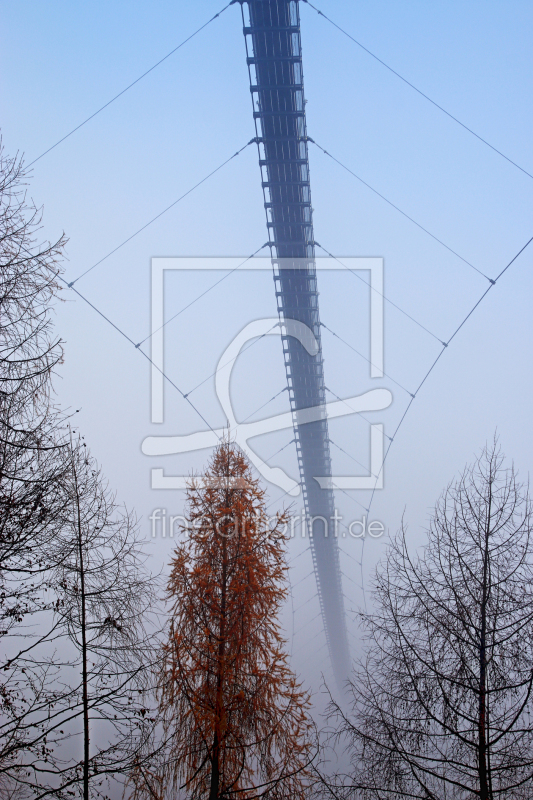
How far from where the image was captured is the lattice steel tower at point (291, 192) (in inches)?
704

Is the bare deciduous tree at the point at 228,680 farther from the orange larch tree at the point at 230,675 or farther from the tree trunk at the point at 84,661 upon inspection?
the tree trunk at the point at 84,661

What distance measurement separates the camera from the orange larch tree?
26.4ft

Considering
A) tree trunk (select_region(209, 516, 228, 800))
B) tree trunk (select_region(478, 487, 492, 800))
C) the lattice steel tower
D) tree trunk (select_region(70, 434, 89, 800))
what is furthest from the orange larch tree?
the lattice steel tower

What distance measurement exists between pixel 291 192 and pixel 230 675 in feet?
55.2

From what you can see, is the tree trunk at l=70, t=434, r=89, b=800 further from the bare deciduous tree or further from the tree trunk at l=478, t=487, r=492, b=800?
the tree trunk at l=478, t=487, r=492, b=800

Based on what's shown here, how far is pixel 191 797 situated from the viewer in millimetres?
8156

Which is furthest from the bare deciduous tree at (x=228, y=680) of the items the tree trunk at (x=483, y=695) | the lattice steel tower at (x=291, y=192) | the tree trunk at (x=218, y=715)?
the lattice steel tower at (x=291, y=192)

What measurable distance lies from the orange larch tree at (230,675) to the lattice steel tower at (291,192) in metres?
13.6

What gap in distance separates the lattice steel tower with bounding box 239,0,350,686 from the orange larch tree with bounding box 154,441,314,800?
1365 cm

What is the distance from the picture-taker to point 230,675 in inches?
320

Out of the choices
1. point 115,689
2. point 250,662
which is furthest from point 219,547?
point 115,689

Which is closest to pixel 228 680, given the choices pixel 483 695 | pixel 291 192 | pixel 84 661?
pixel 84 661

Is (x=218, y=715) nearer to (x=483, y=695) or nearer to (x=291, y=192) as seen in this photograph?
(x=483, y=695)

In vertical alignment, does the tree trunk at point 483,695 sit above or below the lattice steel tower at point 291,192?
below
